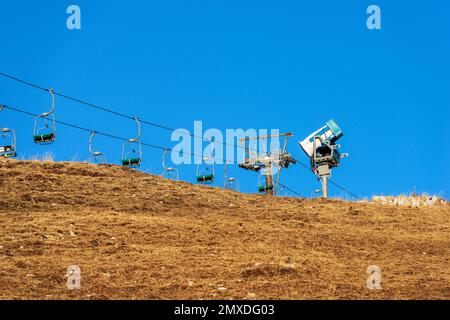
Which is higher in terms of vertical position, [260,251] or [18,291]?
[260,251]

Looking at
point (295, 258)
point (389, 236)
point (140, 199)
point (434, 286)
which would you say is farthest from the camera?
point (140, 199)

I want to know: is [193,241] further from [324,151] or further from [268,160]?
[268,160]

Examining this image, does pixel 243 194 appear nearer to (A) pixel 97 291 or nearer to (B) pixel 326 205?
(B) pixel 326 205

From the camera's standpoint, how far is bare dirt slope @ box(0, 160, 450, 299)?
18.2 metres

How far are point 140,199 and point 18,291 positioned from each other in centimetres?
1084

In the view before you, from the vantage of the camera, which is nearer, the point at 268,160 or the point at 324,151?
the point at 324,151

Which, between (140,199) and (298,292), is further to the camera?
(140,199)

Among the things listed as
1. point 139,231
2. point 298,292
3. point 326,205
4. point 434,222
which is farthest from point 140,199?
point 298,292

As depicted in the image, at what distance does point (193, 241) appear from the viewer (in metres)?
23.0

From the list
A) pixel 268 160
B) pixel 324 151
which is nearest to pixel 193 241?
pixel 324 151

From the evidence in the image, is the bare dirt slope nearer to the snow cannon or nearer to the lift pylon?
the snow cannon

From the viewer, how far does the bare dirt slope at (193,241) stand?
1825 cm
